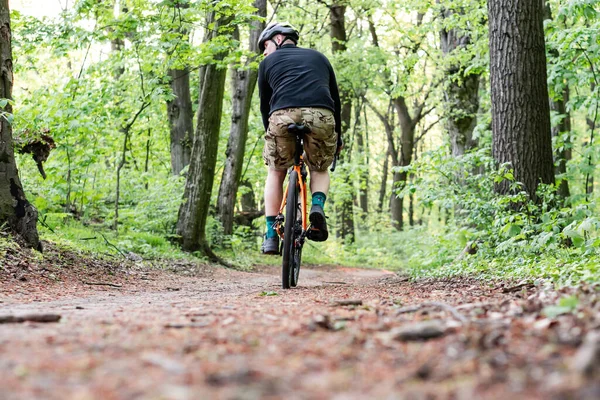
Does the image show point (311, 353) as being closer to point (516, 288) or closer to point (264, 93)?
point (516, 288)

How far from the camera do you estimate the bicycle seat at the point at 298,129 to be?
Result: 4918 millimetres

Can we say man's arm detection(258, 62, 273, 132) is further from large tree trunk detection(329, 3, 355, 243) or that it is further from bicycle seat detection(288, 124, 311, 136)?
large tree trunk detection(329, 3, 355, 243)

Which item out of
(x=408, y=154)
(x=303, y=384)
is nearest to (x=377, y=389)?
(x=303, y=384)

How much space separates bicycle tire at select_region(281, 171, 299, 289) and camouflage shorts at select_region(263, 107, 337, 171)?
0.20 m

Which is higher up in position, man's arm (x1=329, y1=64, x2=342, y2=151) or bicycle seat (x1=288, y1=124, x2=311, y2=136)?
man's arm (x1=329, y1=64, x2=342, y2=151)

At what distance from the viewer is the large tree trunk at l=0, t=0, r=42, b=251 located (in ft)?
17.7

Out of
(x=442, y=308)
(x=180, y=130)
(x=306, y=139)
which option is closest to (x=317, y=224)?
(x=306, y=139)

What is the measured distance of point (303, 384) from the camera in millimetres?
1350

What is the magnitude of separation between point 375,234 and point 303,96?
2000cm

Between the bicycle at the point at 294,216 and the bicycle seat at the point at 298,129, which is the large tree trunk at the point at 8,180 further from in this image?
the bicycle seat at the point at 298,129

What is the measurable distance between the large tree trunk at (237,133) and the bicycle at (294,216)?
7.72 metres

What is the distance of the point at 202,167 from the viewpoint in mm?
10297

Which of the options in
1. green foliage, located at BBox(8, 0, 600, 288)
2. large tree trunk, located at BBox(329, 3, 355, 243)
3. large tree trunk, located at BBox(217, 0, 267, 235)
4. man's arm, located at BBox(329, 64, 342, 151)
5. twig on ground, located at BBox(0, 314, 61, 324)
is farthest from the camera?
large tree trunk, located at BBox(329, 3, 355, 243)

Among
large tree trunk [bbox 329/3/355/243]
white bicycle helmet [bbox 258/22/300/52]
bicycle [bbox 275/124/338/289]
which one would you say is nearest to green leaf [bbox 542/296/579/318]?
bicycle [bbox 275/124/338/289]
